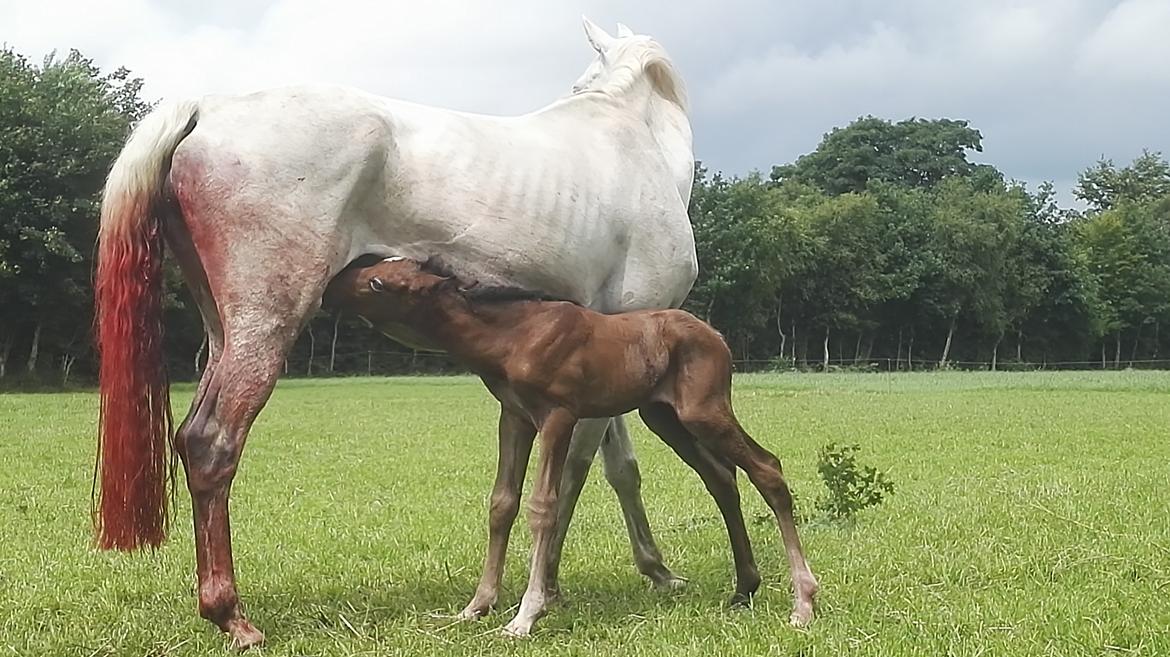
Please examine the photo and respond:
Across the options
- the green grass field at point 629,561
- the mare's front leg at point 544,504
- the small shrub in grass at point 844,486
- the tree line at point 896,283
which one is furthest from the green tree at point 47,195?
the mare's front leg at point 544,504

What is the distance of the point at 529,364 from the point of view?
4.24 metres

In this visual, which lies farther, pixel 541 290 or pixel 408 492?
pixel 408 492

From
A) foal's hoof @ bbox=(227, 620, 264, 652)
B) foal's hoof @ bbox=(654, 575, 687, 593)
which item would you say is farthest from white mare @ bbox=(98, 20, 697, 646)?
foal's hoof @ bbox=(654, 575, 687, 593)

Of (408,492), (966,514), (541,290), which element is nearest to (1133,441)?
(966,514)

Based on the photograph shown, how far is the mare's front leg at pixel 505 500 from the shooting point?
4.55 m

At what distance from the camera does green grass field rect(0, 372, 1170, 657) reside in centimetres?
413

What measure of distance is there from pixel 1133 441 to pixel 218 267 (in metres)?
10.9

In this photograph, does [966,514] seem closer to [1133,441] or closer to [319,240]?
[319,240]

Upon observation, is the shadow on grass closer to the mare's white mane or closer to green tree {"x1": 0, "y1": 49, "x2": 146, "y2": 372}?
the mare's white mane

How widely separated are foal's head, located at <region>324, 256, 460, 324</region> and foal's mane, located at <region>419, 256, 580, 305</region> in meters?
0.02

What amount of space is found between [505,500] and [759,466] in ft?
3.43

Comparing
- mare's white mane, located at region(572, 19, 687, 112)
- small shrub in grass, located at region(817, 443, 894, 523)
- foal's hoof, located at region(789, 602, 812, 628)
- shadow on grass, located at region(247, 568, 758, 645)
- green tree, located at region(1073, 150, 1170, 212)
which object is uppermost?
green tree, located at region(1073, 150, 1170, 212)

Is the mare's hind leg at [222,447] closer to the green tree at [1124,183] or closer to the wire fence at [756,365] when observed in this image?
the wire fence at [756,365]

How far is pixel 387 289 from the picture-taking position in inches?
161
